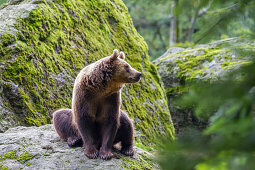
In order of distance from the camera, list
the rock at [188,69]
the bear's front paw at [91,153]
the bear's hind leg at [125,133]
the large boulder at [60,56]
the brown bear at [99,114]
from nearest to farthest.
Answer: the bear's front paw at [91,153], the brown bear at [99,114], the bear's hind leg at [125,133], the large boulder at [60,56], the rock at [188,69]

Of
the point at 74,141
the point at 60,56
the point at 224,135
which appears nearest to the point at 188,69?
the point at 60,56

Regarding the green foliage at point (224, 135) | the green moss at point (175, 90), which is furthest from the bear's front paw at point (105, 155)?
the green moss at point (175, 90)

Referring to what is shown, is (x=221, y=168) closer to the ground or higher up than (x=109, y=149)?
higher up

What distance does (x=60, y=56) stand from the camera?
6863mm

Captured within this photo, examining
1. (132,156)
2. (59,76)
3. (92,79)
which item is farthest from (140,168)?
(59,76)

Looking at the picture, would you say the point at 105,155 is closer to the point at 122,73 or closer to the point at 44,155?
the point at 44,155

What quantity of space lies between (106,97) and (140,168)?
47.3 inches

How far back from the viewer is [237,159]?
4.76ft

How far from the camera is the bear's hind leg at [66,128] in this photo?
15.9 feet

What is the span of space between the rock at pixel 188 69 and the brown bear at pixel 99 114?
387cm

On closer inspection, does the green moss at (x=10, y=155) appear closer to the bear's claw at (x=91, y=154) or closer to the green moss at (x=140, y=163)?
the bear's claw at (x=91, y=154)

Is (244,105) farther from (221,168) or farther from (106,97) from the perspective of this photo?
(106,97)

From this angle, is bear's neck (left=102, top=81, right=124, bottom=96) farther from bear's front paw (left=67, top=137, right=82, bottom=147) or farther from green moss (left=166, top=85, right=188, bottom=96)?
green moss (left=166, top=85, right=188, bottom=96)

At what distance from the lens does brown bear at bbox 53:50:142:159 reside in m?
4.64
